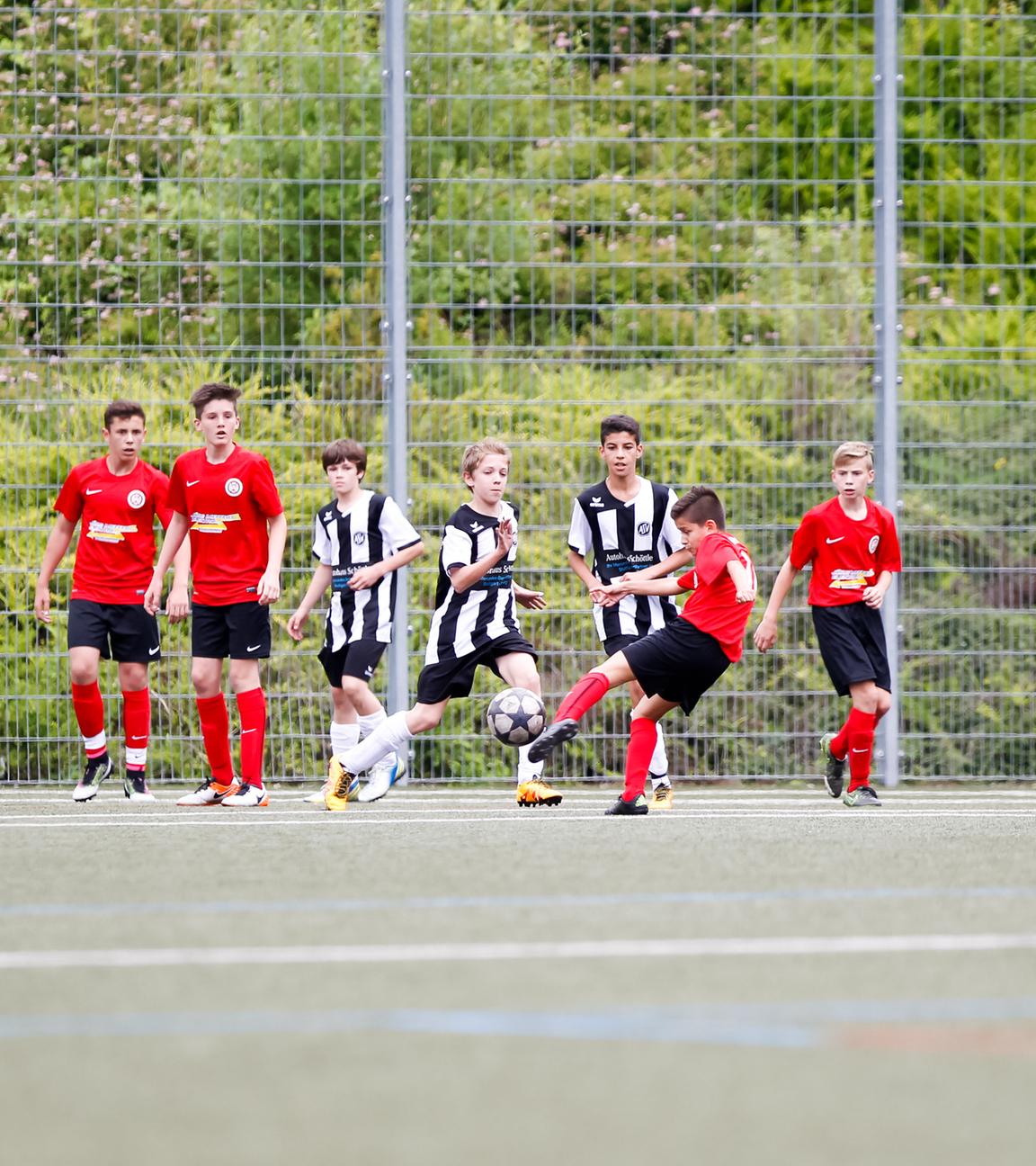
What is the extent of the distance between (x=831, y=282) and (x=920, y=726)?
2.27 metres

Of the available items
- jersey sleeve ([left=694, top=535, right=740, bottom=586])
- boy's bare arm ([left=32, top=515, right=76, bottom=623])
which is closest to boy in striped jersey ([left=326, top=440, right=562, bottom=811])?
jersey sleeve ([left=694, top=535, right=740, bottom=586])

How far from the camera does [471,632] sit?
340 inches

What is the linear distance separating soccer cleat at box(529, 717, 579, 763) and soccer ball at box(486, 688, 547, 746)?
1.64ft

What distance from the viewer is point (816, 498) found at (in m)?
10.6

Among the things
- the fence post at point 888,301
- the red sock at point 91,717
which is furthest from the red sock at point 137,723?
the fence post at point 888,301

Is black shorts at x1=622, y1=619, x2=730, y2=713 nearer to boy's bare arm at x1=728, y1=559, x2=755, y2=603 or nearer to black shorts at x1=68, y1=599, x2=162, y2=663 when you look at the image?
boy's bare arm at x1=728, y1=559, x2=755, y2=603

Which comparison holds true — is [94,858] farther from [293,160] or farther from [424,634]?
[293,160]

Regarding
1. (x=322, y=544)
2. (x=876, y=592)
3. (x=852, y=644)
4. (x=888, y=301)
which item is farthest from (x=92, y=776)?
(x=888, y=301)

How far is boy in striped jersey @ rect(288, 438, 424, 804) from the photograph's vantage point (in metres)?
9.14

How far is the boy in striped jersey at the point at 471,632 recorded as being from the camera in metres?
8.52

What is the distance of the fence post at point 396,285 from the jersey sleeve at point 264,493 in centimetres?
143

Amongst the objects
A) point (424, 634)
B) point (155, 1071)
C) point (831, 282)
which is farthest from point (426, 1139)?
point (831, 282)

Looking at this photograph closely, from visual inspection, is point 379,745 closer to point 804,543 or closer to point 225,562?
point 225,562

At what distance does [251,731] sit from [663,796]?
1.77 metres
